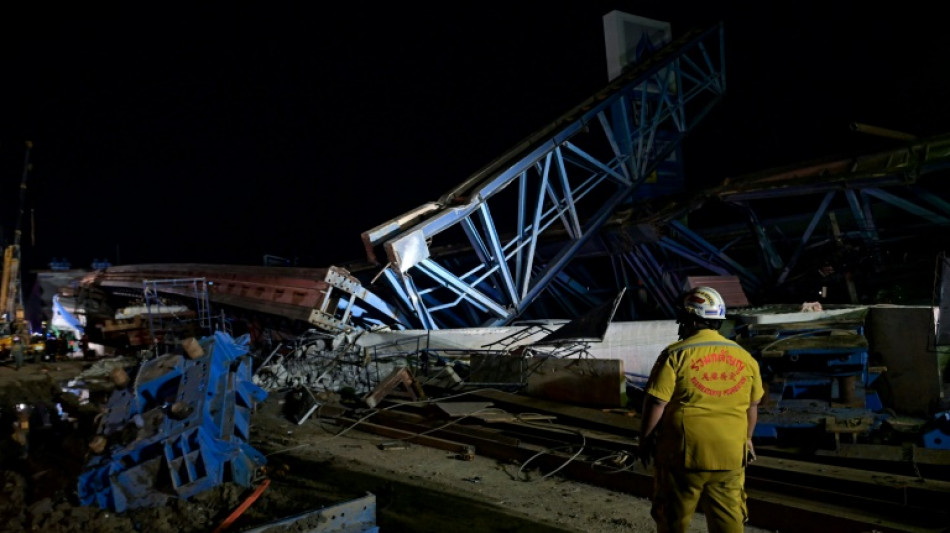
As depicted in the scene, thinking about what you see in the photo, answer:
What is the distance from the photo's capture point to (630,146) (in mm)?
Answer: 12250

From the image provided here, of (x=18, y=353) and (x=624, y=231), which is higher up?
(x=624, y=231)

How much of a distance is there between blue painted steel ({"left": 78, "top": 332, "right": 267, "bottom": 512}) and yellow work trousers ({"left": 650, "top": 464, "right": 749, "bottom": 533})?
406 cm

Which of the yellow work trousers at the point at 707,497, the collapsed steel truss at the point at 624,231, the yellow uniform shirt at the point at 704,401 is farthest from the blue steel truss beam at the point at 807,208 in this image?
the yellow work trousers at the point at 707,497

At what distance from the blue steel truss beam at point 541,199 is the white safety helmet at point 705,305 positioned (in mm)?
6035

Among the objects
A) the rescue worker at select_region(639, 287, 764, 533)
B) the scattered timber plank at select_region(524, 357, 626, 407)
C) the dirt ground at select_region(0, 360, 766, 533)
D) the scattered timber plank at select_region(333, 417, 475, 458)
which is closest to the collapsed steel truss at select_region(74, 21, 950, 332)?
the scattered timber plank at select_region(333, 417, 475, 458)

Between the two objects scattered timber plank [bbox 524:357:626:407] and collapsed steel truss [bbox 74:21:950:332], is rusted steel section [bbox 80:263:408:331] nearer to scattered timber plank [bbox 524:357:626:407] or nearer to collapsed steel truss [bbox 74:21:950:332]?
collapsed steel truss [bbox 74:21:950:332]

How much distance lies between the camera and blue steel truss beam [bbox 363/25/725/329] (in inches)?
384

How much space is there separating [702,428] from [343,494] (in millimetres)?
3643

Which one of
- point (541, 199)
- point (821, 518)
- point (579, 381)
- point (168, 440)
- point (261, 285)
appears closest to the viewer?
point (821, 518)

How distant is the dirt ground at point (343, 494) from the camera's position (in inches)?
192

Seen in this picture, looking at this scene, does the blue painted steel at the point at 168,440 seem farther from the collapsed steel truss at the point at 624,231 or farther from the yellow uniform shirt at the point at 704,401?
the yellow uniform shirt at the point at 704,401

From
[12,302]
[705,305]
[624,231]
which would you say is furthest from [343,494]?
[12,302]

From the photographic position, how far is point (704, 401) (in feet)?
11.2

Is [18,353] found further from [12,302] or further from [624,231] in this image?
[624,231]
